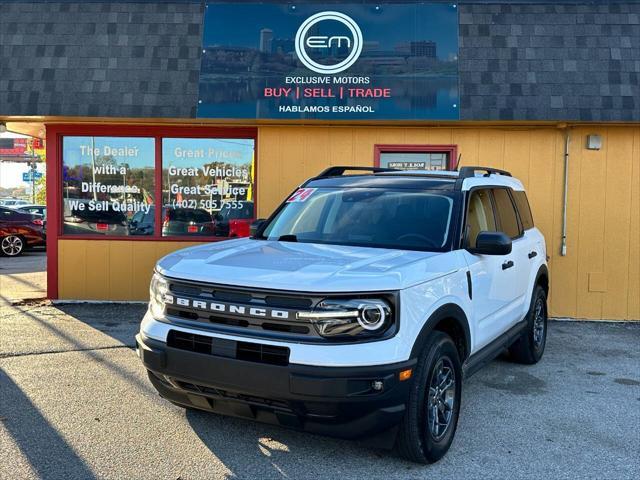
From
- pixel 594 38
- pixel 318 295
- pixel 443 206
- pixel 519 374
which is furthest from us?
pixel 594 38

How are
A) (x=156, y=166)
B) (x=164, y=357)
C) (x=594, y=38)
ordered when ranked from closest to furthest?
(x=164, y=357) < (x=594, y=38) < (x=156, y=166)

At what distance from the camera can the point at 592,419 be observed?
4848 millimetres

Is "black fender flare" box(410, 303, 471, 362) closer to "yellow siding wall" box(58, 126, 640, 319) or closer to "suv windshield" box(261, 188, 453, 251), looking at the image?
"suv windshield" box(261, 188, 453, 251)

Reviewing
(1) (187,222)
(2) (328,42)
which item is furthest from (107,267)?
(2) (328,42)

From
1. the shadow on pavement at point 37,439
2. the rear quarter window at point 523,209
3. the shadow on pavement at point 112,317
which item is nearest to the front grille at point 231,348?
the shadow on pavement at point 37,439

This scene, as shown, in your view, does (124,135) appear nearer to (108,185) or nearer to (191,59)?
(108,185)

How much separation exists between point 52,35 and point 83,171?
201cm

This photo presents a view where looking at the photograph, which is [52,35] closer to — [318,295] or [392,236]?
[392,236]

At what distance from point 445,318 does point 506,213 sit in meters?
2.12

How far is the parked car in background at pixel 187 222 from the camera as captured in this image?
9180mm

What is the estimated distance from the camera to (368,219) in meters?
4.80

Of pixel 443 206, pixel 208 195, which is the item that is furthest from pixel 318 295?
pixel 208 195

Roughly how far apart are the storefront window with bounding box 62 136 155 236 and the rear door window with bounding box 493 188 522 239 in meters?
5.53

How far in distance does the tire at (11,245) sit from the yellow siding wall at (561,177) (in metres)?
10.9
